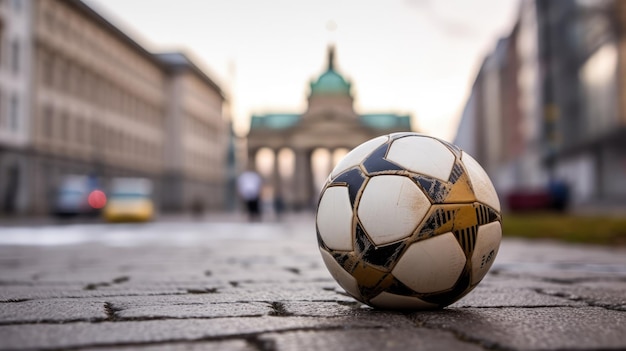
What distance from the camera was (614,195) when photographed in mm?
42750

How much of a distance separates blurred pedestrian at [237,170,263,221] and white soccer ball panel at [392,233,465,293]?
23.2 m

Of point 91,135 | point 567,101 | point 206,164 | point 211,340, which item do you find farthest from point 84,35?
point 211,340

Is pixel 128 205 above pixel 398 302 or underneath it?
above

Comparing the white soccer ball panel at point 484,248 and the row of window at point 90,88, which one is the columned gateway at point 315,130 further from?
the white soccer ball panel at point 484,248

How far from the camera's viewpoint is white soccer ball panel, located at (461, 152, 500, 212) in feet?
11.5

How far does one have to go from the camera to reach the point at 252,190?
26.9 meters

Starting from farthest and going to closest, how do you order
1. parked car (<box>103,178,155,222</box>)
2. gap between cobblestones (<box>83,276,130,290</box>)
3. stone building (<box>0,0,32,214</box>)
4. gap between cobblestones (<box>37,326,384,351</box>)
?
stone building (<box>0,0,32,214</box>)
parked car (<box>103,178,155,222</box>)
gap between cobblestones (<box>83,276,130,290</box>)
gap between cobblestones (<box>37,326,384,351</box>)

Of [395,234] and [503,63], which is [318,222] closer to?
[395,234]

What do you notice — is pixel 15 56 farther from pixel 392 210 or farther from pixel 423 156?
pixel 392 210

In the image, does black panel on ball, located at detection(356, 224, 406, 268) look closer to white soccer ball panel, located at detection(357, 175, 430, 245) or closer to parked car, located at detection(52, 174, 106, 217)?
white soccer ball panel, located at detection(357, 175, 430, 245)

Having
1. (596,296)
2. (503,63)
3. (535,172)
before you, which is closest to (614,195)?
(535,172)

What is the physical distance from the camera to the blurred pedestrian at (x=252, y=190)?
86.8 feet

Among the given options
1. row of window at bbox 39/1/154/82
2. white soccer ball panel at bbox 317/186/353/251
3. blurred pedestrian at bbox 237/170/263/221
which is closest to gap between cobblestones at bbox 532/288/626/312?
white soccer ball panel at bbox 317/186/353/251

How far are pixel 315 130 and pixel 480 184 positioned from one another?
90.3 meters
